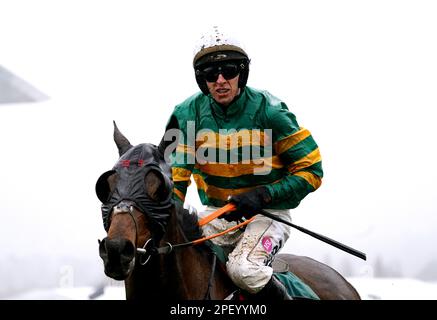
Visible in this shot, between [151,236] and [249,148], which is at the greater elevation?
[249,148]

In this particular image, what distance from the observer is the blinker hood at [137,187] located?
505 centimetres

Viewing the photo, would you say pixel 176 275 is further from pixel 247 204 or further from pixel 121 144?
pixel 121 144

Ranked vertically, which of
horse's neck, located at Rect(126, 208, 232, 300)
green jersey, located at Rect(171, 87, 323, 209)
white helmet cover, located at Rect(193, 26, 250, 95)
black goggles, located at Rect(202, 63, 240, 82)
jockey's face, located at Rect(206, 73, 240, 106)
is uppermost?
white helmet cover, located at Rect(193, 26, 250, 95)

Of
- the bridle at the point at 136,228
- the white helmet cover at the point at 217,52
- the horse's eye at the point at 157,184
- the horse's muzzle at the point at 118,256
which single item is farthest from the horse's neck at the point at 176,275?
the white helmet cover at the point at 217,52

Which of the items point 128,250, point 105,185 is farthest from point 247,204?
point 128,250

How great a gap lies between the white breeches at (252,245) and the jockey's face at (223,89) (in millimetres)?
748

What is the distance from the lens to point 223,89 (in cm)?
592

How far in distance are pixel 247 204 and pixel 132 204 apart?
90cm

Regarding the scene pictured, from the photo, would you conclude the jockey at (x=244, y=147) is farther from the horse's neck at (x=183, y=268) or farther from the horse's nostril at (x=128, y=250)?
the horse's nostril at (x=128, y=250)

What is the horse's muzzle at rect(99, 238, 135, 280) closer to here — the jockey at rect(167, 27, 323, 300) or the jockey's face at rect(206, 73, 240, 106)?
the jockey at rect(167, 27, 323, 300)

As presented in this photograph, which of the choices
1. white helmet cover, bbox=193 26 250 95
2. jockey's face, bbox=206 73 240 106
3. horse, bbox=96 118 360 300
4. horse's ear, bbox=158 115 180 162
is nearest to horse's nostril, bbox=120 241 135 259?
horse, bbox=96 118 360 300

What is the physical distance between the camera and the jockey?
19.3ft
